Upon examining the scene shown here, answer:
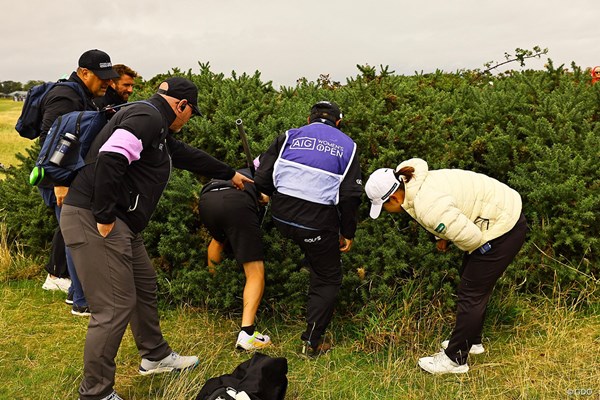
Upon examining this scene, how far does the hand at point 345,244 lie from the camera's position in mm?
4535

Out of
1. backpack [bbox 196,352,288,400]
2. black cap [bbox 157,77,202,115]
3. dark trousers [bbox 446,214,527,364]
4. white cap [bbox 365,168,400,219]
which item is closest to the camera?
backpack [bbox 196,352,288,400]

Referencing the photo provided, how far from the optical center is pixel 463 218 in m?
3.79

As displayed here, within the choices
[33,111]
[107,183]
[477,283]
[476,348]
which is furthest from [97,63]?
[476,348]

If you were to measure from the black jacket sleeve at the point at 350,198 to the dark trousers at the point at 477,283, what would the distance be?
3.19 ft

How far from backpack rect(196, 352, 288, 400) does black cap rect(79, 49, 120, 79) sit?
9.30 ft

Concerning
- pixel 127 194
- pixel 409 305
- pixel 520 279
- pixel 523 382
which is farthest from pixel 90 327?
pixel 520 279

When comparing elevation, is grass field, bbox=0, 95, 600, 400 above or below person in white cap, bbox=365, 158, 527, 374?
below

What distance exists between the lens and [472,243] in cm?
386

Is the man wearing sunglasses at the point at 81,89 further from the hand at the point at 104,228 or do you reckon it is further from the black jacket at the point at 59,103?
the hand at the point at 104,228

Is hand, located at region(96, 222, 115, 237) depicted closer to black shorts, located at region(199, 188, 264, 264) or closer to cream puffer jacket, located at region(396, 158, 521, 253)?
black shorts, located at region(199, 188, 264, 264)

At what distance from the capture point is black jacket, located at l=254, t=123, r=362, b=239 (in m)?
4.30

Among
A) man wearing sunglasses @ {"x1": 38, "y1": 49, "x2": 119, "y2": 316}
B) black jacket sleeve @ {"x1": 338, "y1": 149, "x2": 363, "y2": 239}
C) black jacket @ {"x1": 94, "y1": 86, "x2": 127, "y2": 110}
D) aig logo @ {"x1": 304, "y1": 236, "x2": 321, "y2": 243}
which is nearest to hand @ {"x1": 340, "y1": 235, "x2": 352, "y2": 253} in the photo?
black jacket sleeve @ {"x1": 338, "y1": 149, "x2": 363, "y2": 239}

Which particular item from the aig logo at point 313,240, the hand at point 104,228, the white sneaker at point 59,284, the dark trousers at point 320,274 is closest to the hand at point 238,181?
the dark trousers at point 320,274

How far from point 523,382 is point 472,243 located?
1078mm
